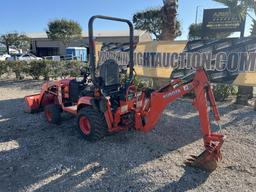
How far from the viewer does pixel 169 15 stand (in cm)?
1027

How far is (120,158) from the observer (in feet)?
14.3

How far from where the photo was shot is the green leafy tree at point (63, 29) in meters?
34.0

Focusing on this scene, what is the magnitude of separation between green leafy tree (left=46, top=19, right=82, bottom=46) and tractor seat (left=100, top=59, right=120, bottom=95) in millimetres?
31854

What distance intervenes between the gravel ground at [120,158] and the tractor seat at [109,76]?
3.64 feet

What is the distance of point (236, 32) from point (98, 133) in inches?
369

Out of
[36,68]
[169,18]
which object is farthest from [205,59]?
[36,68]

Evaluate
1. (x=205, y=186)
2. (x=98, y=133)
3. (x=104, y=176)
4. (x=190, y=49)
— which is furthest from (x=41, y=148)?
(x=190, y=49)

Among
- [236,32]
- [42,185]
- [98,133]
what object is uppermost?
[236,32]

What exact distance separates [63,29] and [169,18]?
27.0 meters

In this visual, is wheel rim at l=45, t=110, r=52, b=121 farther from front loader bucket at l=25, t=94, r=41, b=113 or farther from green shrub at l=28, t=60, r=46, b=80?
green shrub at l=28, t=60, r=46, b=80

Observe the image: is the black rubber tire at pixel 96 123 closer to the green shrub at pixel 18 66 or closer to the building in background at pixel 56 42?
the green shrub at pixel 18 66

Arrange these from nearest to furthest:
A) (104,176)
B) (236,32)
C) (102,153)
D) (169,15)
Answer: (104,176), (102,153), (169,15), (236,32)

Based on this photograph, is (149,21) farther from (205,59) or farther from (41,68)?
(205,59)

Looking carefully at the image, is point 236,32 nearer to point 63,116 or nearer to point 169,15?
point 169,15
